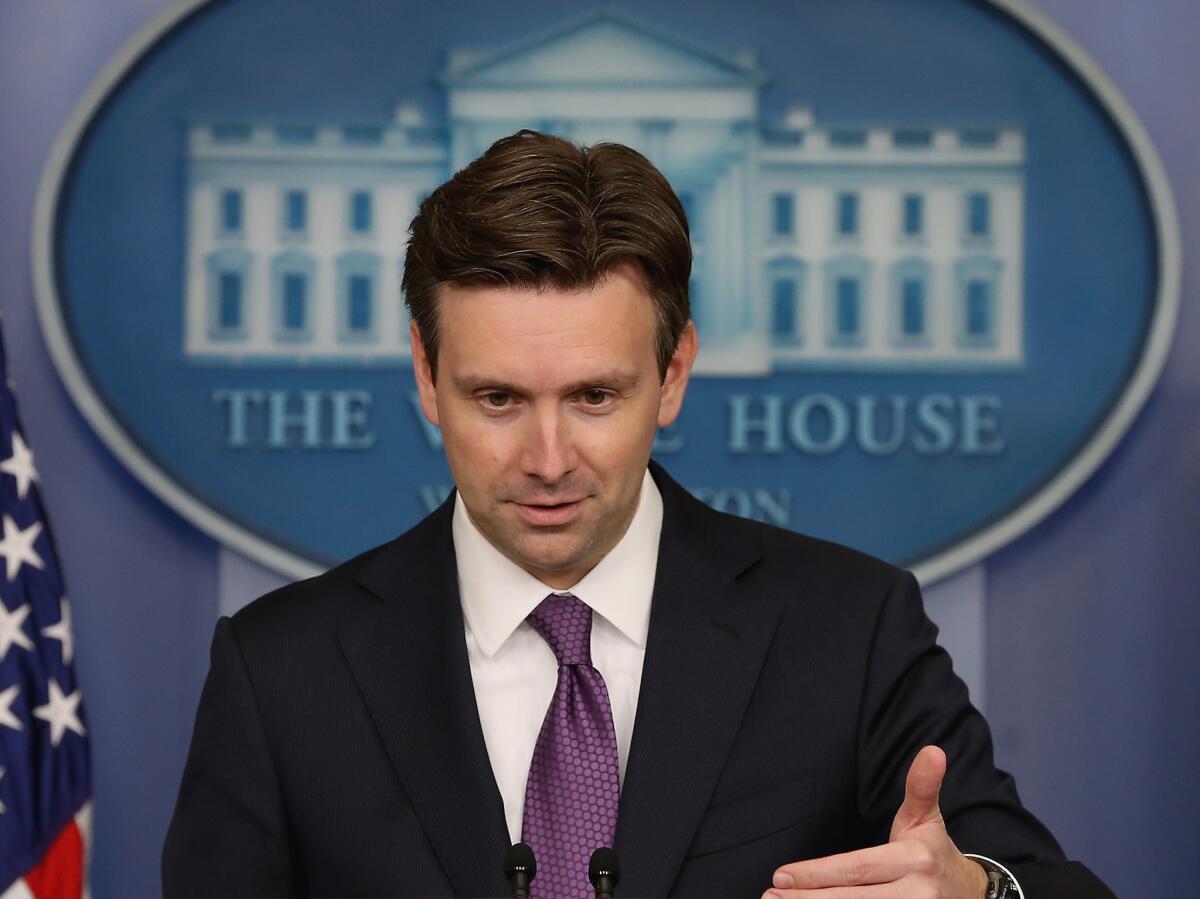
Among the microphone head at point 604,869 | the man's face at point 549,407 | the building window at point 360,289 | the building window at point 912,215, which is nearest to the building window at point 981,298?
the building window at point 912,215

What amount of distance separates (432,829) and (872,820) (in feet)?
1.74

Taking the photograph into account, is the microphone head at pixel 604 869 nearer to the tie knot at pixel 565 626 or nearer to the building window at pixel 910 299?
the tie knot at pixel 565 626

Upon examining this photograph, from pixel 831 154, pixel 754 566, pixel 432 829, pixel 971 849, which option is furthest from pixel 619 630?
pixel 831 154

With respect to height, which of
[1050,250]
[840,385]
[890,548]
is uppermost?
[1050,250]

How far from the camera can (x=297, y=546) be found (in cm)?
310

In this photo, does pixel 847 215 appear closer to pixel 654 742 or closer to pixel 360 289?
pixel 360 289

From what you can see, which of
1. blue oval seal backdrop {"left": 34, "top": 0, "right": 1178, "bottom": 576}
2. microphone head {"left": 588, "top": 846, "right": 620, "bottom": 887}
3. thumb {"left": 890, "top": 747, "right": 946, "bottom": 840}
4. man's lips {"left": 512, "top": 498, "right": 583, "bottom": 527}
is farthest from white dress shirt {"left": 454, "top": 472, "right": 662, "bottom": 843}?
blue oval seal backdrop {"left": 34, "top": 0, "right": 1178, "bottom": 576}

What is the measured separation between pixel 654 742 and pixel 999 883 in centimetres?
42

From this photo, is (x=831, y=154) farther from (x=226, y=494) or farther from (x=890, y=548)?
(x=226, y=494)

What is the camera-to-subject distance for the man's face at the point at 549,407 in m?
1.73

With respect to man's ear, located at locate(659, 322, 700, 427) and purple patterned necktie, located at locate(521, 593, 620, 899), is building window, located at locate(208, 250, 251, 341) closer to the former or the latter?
man's ear, located at locate(659, 322, 700, 427)

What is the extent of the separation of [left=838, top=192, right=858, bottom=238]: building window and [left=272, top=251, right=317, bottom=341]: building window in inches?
43.1

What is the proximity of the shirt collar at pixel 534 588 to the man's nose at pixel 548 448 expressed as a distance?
0.60ft

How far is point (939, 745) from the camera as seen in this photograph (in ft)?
5.82
